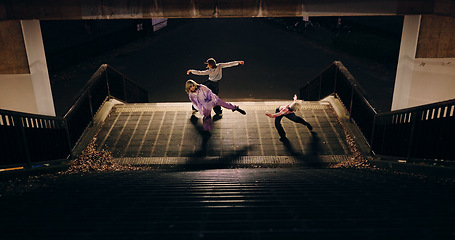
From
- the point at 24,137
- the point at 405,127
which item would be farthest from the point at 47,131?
the point at 405,127

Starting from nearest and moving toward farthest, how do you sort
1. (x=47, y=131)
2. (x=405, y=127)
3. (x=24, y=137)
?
(x=24, y=137) < (x=405, y=127) < (x=47, y=131)

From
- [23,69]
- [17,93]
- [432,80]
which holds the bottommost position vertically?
[17,93]

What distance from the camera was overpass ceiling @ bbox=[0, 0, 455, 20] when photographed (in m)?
7.30

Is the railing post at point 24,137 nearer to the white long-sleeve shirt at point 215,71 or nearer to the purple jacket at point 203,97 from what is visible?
the purple jacket at point 203,97

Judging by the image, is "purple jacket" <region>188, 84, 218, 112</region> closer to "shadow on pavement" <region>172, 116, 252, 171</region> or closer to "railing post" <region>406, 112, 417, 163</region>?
"shadow on pavement" <region>172, 116, 252, 171</region>

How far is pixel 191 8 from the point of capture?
25.0ft

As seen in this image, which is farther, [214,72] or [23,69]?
[214,72]

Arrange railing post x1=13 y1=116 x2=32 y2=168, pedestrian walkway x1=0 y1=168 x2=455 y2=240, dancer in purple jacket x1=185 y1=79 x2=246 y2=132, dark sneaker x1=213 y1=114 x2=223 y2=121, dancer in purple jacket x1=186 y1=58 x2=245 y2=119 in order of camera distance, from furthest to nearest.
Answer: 1. dark sneaker x1=213 y1=114 x2=223 y2=121
2. dancer in purple jacket x1=186 y1=58 x2=245 y2=119
3. dancer in purple jacket x1=185 y1=79 x2=246 y2=132
4. railing post x1=13 y1=116 x2=32 y2=168
5. pedestrian walkway x1=0 y1=168 x2=455 y2=240

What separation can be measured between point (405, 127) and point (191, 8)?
4.81m

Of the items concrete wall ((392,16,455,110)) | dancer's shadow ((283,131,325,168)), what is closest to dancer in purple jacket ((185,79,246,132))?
dancer's shadow ((283,131,325,168))

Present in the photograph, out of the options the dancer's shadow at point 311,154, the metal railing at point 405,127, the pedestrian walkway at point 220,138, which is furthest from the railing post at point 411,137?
the dancer's shadow at point 311,154

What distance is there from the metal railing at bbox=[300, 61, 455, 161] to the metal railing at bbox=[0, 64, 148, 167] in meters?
5.83

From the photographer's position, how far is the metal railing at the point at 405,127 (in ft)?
17.4

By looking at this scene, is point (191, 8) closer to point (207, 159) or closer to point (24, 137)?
point (207, 159)
